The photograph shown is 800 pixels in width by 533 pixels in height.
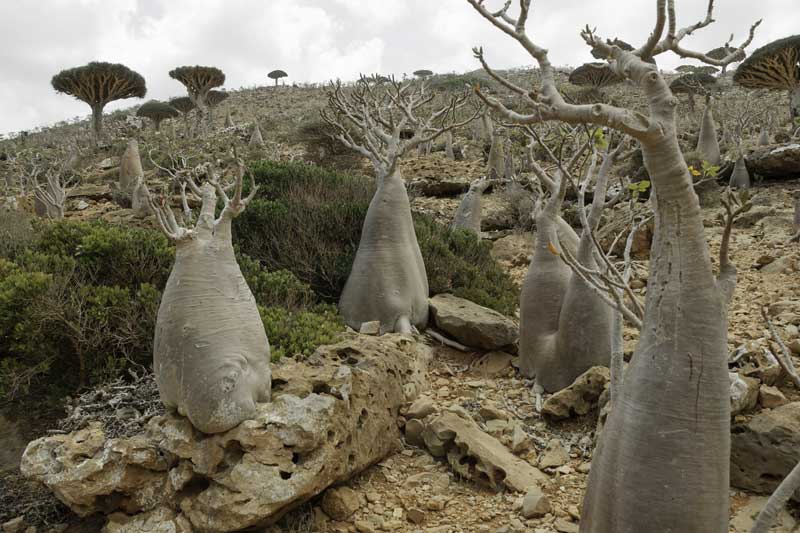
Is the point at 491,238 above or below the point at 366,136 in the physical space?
below

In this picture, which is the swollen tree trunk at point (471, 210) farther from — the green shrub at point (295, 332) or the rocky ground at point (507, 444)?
the green shrub at point (295, 332)

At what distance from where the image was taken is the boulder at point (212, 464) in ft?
9.99

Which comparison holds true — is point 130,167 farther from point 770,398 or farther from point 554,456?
point 770,398

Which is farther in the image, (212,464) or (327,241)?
(327,241)

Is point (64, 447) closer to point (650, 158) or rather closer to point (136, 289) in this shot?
point (136, 289)

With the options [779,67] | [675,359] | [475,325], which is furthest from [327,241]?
[779,67]

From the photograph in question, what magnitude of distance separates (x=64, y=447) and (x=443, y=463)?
2353 mm

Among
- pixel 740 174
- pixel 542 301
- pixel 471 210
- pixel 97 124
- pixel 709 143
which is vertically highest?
pixel 97 124

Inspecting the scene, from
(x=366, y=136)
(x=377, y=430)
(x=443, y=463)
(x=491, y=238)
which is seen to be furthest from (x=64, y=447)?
(x=491, y=238)

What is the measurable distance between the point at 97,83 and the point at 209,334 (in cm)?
2351

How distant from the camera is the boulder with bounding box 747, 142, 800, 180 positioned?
10898 millimetres

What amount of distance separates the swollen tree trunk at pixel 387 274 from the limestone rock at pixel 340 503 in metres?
2.52

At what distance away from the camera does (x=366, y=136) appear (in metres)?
7.03

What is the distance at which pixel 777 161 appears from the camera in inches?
435
